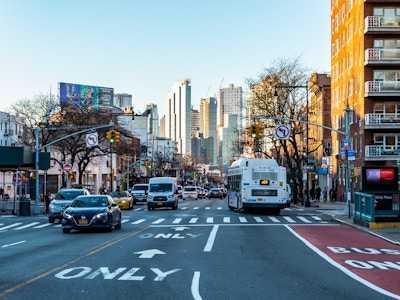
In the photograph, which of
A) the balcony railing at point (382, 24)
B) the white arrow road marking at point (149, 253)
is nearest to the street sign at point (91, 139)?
the balcony railing at point (382, 24)

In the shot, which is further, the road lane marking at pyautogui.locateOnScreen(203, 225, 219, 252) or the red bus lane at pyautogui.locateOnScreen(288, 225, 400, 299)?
the road lane marking at pyautogui.locateOnScreen(203, 225, 219, 252)

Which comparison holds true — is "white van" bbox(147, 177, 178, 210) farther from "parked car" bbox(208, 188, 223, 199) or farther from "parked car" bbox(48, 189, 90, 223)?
"parked car" bbox(208, 188, 223, 199)

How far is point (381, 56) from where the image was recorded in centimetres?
6003

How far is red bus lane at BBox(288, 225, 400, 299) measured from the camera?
44.4 ft

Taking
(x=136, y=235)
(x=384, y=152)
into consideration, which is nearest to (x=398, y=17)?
(x=384, y=152)

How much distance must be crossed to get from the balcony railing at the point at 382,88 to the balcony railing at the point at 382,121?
2072 mm

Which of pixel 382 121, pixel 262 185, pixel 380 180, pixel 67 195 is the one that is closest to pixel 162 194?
pixel 262 185

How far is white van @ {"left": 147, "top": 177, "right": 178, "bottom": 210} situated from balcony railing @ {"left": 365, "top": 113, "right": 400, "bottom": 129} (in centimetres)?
2047

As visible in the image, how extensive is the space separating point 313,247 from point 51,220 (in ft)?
60.6

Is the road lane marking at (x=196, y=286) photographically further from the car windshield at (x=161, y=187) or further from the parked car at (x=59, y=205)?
the car windshield at (x=161, y=187)

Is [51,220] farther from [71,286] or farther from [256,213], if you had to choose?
[71,286]

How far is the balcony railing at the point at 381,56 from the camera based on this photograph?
59.5 m

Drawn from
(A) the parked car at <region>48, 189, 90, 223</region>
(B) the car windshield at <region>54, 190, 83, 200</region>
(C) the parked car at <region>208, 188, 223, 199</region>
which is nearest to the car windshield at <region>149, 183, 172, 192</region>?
(B) the car windshield at <region>54, 190, 83, 200</region>

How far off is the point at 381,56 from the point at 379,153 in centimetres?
906
